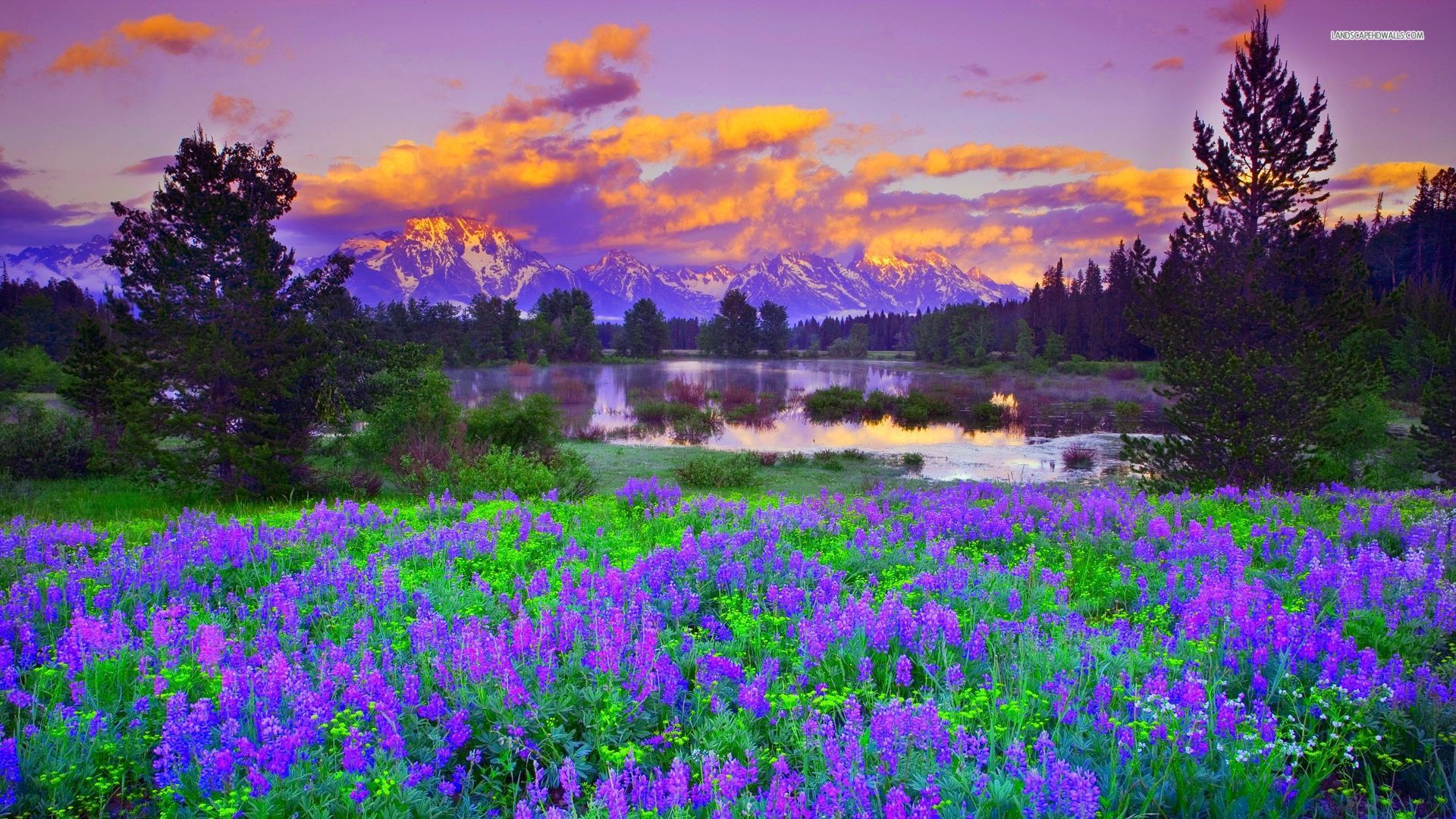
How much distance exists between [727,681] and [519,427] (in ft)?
66.2

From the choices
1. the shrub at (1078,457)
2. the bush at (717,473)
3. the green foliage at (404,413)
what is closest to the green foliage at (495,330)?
the green foliage at (404,413)

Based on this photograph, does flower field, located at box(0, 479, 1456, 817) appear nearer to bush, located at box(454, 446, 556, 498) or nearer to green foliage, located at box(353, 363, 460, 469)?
bush, located at box(454, 446, 556, 498)

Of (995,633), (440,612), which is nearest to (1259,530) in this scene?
(995,633)

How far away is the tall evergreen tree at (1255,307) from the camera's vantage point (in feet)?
54.3

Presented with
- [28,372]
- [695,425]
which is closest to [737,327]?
[695,425]

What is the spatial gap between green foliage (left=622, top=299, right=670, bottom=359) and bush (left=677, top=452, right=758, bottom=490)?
10429 cm

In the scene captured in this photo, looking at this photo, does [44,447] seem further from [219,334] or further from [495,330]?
[495,330]

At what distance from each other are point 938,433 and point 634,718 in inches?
1421

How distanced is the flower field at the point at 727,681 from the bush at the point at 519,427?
638 inches

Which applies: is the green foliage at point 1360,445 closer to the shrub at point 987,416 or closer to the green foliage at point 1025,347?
the shrub at point 987,416

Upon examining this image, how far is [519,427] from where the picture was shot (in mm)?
22750

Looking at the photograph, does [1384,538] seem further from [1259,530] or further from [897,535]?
[897,535]

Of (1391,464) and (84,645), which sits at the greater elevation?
(84,645)

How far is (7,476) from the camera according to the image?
60.5ft
